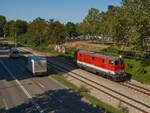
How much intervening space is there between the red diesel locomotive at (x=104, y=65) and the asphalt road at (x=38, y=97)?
727cm

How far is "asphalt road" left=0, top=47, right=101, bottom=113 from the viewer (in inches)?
579

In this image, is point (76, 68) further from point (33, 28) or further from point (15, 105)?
point (33, 28)

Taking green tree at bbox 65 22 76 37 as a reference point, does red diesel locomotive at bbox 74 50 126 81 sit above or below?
below

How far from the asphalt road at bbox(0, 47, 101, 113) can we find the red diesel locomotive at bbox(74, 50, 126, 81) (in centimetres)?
727

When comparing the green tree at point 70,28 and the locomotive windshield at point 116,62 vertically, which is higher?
the green tree at point 70,28

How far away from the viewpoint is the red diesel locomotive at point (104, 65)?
76.3ft

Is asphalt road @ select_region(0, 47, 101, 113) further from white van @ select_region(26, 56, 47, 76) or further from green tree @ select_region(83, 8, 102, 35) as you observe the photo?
green tree @ select_region(83, 8, 102, 35)

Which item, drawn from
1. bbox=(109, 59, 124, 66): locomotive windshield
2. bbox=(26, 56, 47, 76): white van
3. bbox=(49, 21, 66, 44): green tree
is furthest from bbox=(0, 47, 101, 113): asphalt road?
bbox=(49, 21, 66, 44): green tree

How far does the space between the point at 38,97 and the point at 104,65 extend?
36.9ft

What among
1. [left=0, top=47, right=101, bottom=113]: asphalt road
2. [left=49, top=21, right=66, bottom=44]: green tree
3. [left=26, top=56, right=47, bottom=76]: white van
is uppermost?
[left=49, top=21, right=66, bottom=44]: green tree

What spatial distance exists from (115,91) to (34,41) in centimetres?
5574

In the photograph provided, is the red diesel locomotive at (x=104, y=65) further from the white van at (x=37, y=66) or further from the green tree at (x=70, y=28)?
the green tree at (x=70, y=28)

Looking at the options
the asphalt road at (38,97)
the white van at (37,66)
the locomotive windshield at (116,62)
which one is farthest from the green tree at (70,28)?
the locomotive windshield at (116,62)

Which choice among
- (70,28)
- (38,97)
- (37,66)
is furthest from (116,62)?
(70,28)
